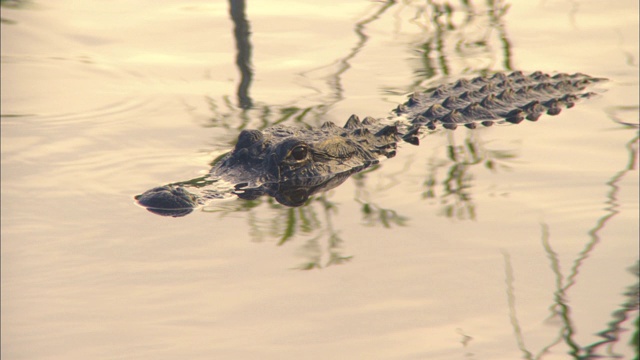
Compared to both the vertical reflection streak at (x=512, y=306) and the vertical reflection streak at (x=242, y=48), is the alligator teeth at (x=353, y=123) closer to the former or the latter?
the vertical reflection streak at (x=242, y=48)

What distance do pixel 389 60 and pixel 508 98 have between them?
4.88 feet

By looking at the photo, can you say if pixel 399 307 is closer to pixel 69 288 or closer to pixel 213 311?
pixel 213 311

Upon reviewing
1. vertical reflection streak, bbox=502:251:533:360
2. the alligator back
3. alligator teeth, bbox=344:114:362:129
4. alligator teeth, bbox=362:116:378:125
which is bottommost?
vertical reflection streak, bbox=502:251:533:360

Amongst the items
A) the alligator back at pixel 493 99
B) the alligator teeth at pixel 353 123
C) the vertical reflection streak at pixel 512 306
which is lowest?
the vertical reflection streak at pixel 512 306

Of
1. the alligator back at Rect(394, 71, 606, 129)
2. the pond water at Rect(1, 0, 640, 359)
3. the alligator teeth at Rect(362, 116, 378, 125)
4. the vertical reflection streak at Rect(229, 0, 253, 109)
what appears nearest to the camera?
the pond water at Rect(1, 0, 640, 359)

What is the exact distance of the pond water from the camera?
144 inches

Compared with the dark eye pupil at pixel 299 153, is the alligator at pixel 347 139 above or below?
below

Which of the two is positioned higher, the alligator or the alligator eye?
the alligator eye

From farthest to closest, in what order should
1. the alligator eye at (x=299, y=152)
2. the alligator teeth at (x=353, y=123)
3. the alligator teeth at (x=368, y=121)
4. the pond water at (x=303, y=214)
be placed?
1. the alligator teeth at (x=368, y=121)
2. the alligator teeth at (x=353, y=123)
3. the alligator eye at (x=299, y=152)
4. the pond water at (x=303, y=214)

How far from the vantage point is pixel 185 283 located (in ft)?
13.1

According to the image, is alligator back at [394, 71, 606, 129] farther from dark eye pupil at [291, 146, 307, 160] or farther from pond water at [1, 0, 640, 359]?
dark eye pupil at [291, 146, 307, 160]

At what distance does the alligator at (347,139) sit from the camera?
510 centimetres

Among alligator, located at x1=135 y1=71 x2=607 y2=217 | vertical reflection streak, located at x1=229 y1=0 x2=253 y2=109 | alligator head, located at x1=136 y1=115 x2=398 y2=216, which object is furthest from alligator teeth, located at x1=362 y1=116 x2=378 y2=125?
vertical reflection streak, located at x1=229 y1=0 x2=253 y2=109

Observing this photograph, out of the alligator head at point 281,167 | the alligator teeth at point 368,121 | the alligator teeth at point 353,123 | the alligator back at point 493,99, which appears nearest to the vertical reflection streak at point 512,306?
the alligator head at point 281,167
